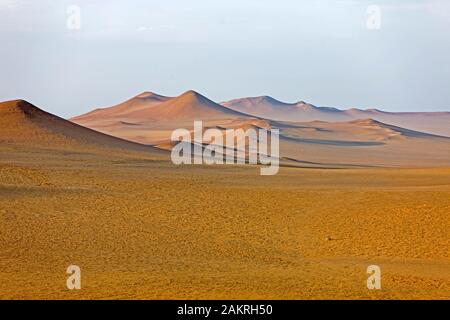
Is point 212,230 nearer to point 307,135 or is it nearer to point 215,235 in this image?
point 215,235

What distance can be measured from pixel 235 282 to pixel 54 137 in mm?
33804

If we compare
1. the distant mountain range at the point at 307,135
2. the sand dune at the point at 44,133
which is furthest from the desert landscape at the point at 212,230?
the distant mountain range at the point at 307,135

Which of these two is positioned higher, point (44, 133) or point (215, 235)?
point (44, 133)

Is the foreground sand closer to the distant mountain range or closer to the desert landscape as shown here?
the desert landscape

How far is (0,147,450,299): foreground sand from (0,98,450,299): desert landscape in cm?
4

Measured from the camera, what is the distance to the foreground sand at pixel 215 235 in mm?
14133

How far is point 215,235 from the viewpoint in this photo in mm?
20047

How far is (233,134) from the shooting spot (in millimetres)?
97625

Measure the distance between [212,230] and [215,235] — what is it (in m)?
0.70

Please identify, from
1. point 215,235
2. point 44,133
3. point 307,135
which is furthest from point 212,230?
point 307,135

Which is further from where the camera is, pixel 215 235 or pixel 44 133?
pixel 44 133

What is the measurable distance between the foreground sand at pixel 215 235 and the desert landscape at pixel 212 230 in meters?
0.04

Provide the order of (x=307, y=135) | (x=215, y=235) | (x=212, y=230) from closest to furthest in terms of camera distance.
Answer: (x=215, y=235) → (x=212, y=230) → (x=307, y=135)
